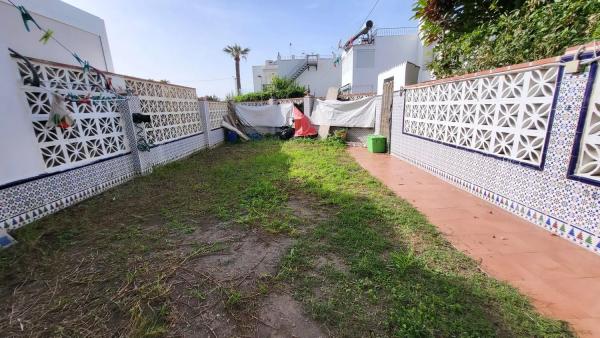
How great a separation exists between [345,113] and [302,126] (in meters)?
1.84

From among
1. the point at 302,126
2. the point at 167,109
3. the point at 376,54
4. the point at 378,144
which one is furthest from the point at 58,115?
the point at 376,54

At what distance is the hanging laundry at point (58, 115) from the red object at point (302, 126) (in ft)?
23.7

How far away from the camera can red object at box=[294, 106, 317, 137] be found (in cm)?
989

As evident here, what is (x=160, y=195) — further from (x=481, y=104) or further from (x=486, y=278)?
(x=481, y=104)

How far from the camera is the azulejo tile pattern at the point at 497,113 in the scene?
112 inches

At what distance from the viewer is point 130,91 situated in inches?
202

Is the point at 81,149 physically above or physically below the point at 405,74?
below

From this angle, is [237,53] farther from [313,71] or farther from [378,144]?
[378,144]

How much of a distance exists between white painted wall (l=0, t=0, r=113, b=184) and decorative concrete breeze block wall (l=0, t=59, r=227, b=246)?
3cm

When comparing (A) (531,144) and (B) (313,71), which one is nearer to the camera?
(A) (531,144)

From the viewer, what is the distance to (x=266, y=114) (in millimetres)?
10844

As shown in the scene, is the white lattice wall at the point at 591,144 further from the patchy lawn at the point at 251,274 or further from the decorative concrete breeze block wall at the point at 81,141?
→ the decorative concrete breeze block wall at the point at 81,141

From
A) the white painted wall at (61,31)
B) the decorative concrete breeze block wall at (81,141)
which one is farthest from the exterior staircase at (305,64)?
the decorative concrete breeze block wall at (81,141)

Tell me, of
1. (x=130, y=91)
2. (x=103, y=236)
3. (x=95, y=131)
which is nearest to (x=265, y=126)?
(x=130, y=91)
